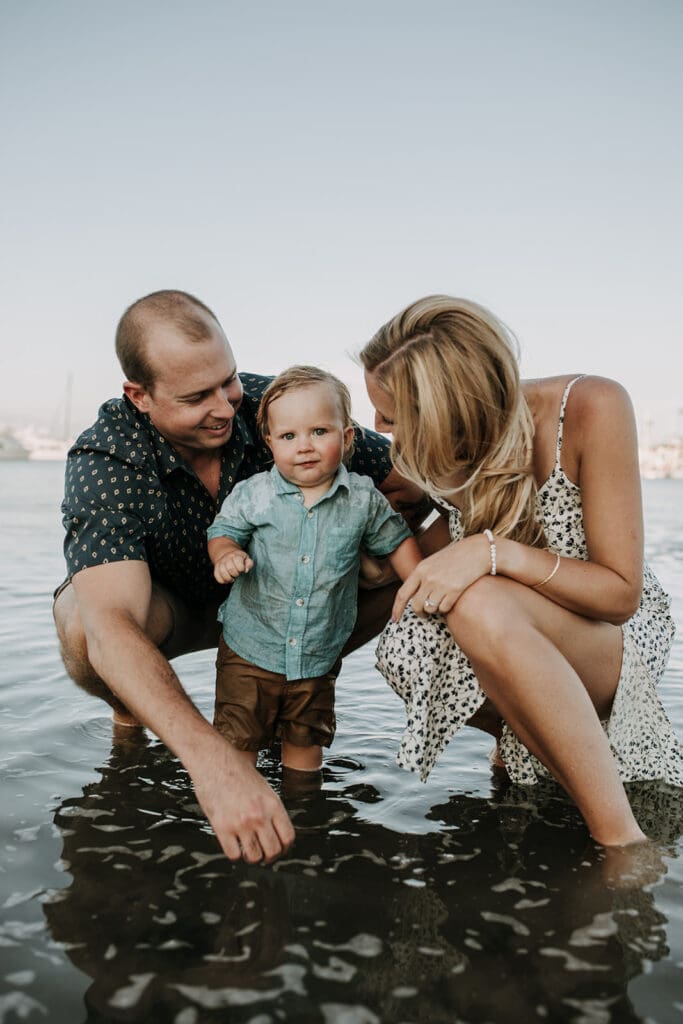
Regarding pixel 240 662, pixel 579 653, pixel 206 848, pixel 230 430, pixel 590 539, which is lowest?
pixel 206 848

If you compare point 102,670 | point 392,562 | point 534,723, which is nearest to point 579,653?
point 534,723

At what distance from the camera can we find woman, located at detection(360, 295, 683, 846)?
238cm

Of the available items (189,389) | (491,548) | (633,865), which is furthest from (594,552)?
(189,389)

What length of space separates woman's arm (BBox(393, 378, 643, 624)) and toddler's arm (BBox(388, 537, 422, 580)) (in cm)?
43

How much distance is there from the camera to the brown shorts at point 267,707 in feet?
10.1

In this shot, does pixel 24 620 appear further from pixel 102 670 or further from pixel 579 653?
pixel 579 653

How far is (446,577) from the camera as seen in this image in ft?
8.32

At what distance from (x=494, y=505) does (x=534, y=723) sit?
66 cm

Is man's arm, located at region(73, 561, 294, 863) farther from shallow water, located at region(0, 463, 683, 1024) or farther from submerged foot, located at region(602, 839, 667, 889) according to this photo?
submerged foot, located at region(602, 839, 667, 889)

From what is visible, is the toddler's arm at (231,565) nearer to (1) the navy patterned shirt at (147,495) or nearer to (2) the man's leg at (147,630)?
(1) the navy patterned shirt at (147,495)

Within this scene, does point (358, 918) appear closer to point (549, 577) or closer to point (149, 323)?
point (549, 577)

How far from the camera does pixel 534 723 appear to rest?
2.38 meters

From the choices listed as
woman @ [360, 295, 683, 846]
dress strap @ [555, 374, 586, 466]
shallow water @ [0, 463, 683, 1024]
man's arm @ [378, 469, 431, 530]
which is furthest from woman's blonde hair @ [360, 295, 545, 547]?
shallow water @ [0, 463, 683, 1024]

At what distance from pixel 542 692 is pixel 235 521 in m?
1.21
